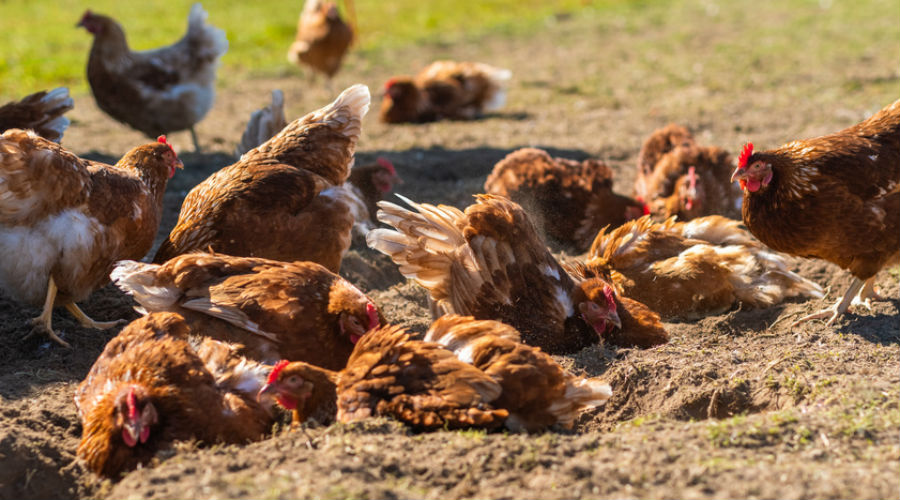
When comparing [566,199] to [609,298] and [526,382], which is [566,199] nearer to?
[609,298]

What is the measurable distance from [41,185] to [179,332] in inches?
51.2

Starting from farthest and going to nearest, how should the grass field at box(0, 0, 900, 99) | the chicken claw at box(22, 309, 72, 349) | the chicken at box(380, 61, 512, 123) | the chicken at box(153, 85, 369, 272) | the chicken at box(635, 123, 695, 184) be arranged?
the grass field at box(0, 0, 900, 99) → the chicken at box(380, 61, 512, 123) → the chicken at box(635, 123, 695, 184) → the chicken at box(153, 85, 369, 272) → the chicken claw at box(22, 309, 72, 349)

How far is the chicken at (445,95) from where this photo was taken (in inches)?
420

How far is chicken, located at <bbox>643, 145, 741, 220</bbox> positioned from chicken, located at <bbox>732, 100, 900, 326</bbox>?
65.5 inches

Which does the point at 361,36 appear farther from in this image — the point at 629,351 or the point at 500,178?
the point at 629,351

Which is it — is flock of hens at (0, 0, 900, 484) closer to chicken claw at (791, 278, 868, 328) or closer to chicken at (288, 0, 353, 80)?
chicken claw at (791, 278, 868, 328)

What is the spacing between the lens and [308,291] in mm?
4145

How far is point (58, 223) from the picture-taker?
4.52 meters

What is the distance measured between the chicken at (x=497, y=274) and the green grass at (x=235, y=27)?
885 cm

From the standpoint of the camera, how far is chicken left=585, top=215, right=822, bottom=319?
211 inches

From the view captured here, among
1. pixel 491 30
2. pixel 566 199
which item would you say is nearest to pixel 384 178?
pixel 566 199

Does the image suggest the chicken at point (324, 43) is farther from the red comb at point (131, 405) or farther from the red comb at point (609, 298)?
the red comb at point (131, 405)

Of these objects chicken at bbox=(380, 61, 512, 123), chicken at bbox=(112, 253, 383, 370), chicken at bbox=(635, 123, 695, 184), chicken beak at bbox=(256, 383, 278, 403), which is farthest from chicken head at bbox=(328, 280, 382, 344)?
chicken at bbox=(380, 61, 512, 123)

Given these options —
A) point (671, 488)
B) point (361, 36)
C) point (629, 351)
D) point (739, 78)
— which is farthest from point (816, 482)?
point (361, 36)
